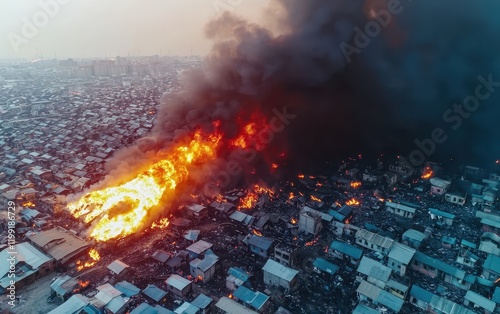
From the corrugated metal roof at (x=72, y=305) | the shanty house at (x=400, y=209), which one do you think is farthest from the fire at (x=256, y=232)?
the corrugated metal roof at (x=72, y=305)

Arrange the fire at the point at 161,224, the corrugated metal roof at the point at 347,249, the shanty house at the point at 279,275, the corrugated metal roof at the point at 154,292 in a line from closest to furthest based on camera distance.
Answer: the corrugated metal roof at the point at 154,292 → the shanty house at the point at 279,275 → the corrugated metal roof at the point at 347,249 → the fire at the point at 161,224

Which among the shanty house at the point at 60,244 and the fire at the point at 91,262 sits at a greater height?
the shanty house at the point at 60,244

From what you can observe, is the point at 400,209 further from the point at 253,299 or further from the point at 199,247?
the point at 199,247

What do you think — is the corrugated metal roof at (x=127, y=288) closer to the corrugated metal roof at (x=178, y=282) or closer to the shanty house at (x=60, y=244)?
the corrugated metal roof at (x=178, y=282)

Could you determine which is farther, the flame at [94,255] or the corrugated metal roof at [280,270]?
the flame at [94,255]

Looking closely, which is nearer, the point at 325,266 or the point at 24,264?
the point at 24,264

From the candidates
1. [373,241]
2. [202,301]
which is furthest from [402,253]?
[202,301]
